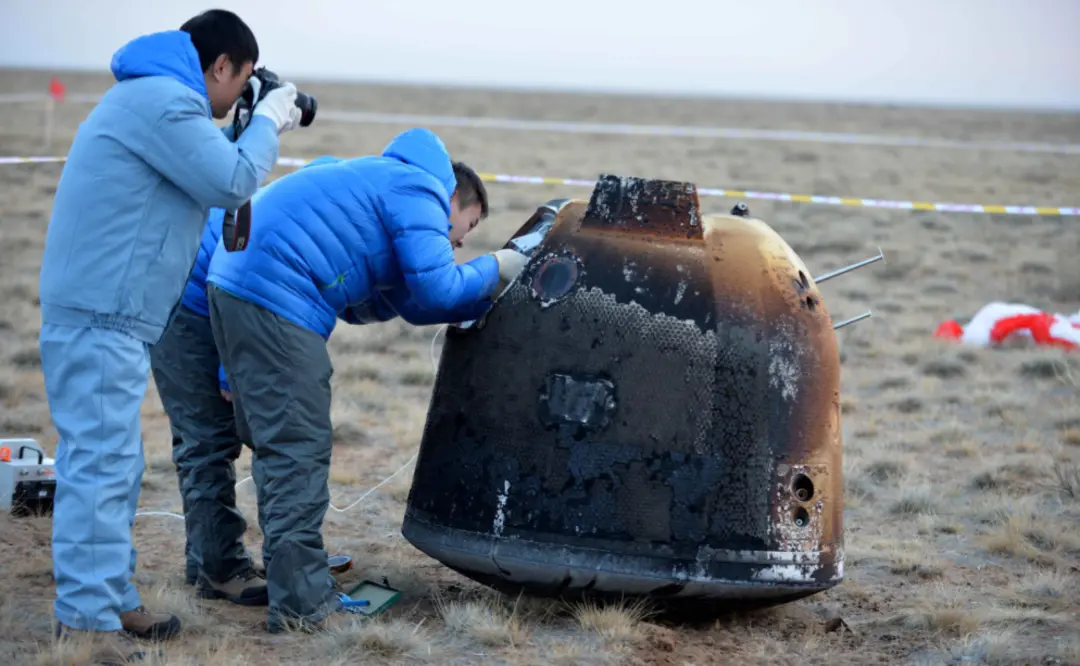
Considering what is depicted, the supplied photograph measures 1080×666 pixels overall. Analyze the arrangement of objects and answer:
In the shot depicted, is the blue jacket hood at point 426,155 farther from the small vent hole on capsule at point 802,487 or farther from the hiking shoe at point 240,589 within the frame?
the hiking shoe at point 240,589

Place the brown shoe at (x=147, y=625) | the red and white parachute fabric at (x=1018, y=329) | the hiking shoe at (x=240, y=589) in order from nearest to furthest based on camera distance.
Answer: the brown shoe at (x=147, y=625) → the hiking shoe at (x=240, y=589) → the red and white parachute fabric at (x=1018, y=329)

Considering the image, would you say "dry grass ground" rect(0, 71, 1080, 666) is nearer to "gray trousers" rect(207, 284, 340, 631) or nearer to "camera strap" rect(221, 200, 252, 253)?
"gray trousers" rect(207, 284, 340, 631)

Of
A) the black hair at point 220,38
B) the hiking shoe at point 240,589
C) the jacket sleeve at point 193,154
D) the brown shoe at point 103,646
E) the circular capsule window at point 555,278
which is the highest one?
the black hair at point 220,38

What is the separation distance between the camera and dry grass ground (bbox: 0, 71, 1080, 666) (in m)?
4.55

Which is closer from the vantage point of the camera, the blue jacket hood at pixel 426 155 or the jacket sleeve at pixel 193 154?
the jacket sleeve at pixel 193 154

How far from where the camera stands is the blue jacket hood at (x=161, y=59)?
4.02 metres

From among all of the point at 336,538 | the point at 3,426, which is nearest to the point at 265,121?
the point at 336,538

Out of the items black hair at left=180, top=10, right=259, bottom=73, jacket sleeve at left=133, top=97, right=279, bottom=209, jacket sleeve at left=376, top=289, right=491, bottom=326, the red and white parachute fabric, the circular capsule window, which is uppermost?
the red and white parachute fabric

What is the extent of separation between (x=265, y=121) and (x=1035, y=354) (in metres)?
8.35

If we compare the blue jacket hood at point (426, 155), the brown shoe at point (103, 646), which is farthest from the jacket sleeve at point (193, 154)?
the brown shoe at point (103, 646)

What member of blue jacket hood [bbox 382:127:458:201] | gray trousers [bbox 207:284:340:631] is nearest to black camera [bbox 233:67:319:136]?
blue jacket hood [bbox 382:127:458:201]

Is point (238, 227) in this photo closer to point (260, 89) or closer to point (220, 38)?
point (260, 89)

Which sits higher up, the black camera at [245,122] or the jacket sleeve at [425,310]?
the black camera at [245,122]

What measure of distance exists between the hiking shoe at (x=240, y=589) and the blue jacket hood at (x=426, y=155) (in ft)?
5.81
